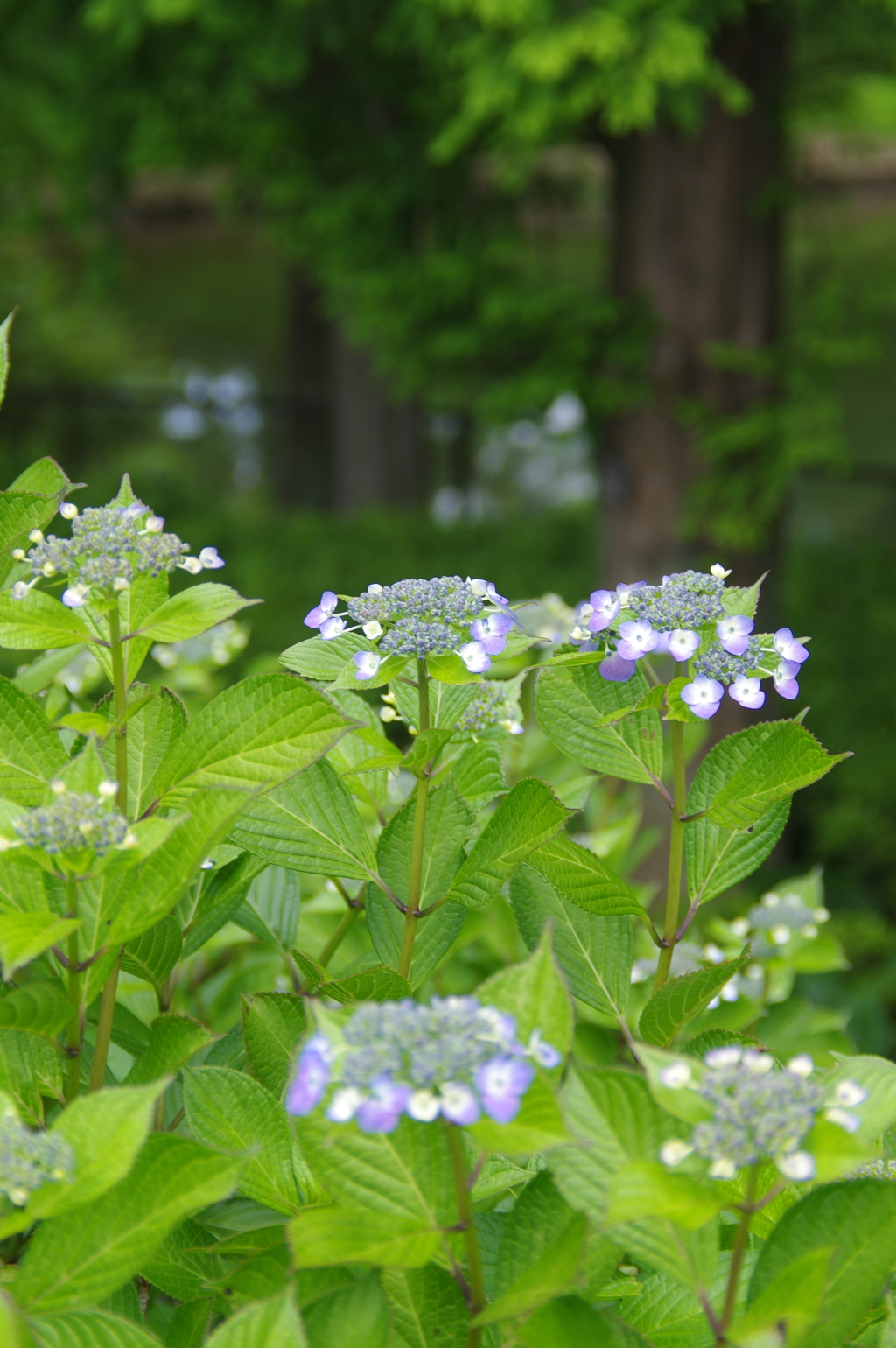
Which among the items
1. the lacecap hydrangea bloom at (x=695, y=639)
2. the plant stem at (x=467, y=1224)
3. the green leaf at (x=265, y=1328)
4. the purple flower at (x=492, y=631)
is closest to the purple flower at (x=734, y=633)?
the lacecap hydrangea bloom at (x=695, y=639)

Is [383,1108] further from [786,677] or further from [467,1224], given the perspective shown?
[786,677]

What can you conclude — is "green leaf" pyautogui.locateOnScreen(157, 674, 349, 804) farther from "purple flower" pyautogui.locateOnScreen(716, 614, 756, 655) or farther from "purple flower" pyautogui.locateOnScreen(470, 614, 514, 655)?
"purple flower" pyautogui.locateOnScreen(716, 614, 756, 655)

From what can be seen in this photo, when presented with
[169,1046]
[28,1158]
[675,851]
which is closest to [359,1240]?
[28,1158]

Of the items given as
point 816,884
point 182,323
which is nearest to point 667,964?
point 816,884

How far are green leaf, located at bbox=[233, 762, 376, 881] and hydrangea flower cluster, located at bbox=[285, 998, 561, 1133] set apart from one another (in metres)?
0.31

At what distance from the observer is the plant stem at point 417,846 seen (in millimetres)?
833

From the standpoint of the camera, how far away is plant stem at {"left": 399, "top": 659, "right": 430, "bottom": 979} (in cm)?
83

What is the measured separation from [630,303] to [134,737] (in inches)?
140

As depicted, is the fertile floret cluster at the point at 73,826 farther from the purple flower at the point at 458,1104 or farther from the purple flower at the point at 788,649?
the purple flower at the point at 788,649

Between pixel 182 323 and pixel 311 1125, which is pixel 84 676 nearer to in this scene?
pixel 311 1125

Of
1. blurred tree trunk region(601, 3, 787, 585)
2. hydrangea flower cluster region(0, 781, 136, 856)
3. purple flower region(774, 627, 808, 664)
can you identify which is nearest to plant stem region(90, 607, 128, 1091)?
hydrangea flower cluster region(0, 781, 136, 856)

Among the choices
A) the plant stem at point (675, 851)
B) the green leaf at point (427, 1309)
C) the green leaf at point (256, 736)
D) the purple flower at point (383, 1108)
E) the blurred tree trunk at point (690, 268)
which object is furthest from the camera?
the blurred tree trunk at point (690, 268)

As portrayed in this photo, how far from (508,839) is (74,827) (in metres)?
0.29

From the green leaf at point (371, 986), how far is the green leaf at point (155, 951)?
15 cm
